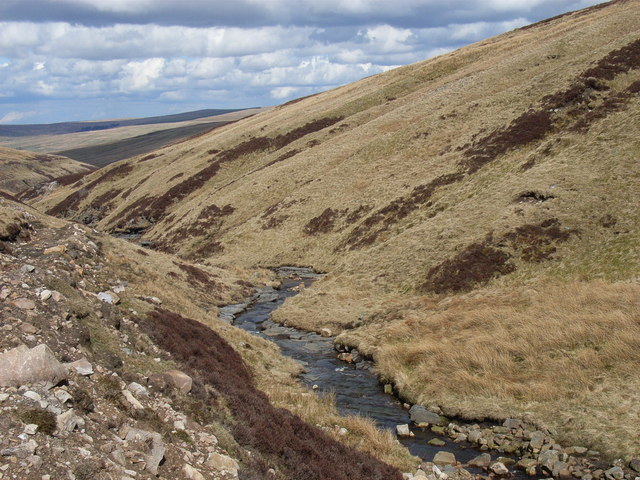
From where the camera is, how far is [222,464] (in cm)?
974

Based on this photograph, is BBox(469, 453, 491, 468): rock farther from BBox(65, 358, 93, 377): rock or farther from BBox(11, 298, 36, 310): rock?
BBox(11, 298, 36, 310): rock

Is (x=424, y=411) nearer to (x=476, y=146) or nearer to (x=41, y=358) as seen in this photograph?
(x=41, y=358)

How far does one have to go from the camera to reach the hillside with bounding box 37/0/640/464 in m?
18.2

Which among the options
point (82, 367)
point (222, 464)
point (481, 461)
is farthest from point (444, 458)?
point (82, 367)

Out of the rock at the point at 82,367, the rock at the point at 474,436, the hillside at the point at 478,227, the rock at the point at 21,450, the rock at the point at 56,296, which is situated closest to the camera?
the rock at the point at 21,450

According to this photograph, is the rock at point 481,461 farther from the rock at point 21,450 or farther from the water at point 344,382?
the rock at point 21,450

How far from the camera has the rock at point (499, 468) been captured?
1367cm

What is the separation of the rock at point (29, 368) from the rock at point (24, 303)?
267 cm

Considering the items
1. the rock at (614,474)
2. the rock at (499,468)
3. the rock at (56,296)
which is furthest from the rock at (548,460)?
the rock at (56,296)

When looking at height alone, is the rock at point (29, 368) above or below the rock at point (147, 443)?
above

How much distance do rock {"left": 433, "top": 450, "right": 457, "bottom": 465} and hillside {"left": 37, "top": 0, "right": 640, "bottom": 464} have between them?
9.20ft

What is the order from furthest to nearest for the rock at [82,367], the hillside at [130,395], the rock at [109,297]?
the rock at [109,297], the rock at [82,367], the hillside at [130,395]

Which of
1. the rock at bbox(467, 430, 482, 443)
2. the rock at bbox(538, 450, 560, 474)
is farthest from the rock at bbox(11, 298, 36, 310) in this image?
the rock at bbox(538, 450, 560, 474)

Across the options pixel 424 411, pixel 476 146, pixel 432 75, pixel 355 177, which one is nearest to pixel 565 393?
pixel 424 411
